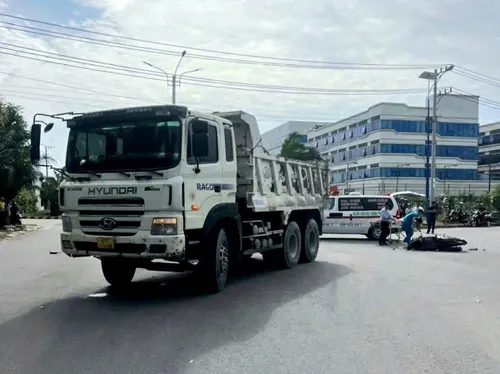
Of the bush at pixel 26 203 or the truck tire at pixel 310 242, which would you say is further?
the bush at pixel 26 203

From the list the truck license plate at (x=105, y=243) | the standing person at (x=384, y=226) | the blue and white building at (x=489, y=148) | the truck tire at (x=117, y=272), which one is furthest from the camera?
the blue and white building at (x=489, y=148)

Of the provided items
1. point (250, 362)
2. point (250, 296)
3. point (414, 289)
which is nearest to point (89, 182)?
point (250, 296)

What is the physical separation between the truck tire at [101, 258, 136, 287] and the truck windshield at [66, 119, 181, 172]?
187 centimetres

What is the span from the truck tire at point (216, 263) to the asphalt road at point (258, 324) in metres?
0.22

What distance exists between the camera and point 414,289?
30.8 feet

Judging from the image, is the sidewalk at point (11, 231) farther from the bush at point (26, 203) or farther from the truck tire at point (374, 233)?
the truck tire at point (374, 233)

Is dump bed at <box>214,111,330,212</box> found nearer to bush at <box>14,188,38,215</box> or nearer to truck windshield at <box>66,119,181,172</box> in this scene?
truck windshield at <box>66,119,181,172</box>

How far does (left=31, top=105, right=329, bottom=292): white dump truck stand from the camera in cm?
761

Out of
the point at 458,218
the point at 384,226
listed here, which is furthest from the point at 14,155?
the point at 458,218

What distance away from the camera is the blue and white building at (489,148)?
9441cm

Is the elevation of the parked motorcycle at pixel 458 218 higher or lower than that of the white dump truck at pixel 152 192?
lower

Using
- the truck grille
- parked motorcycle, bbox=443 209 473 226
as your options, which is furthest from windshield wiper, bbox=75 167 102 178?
parked motorcycle, bbox=443 209 473 226

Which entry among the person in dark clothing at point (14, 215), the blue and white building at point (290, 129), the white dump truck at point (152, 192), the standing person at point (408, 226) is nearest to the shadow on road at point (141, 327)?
the white dump truck at point (152, 192)

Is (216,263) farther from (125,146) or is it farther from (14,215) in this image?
(14,215)
